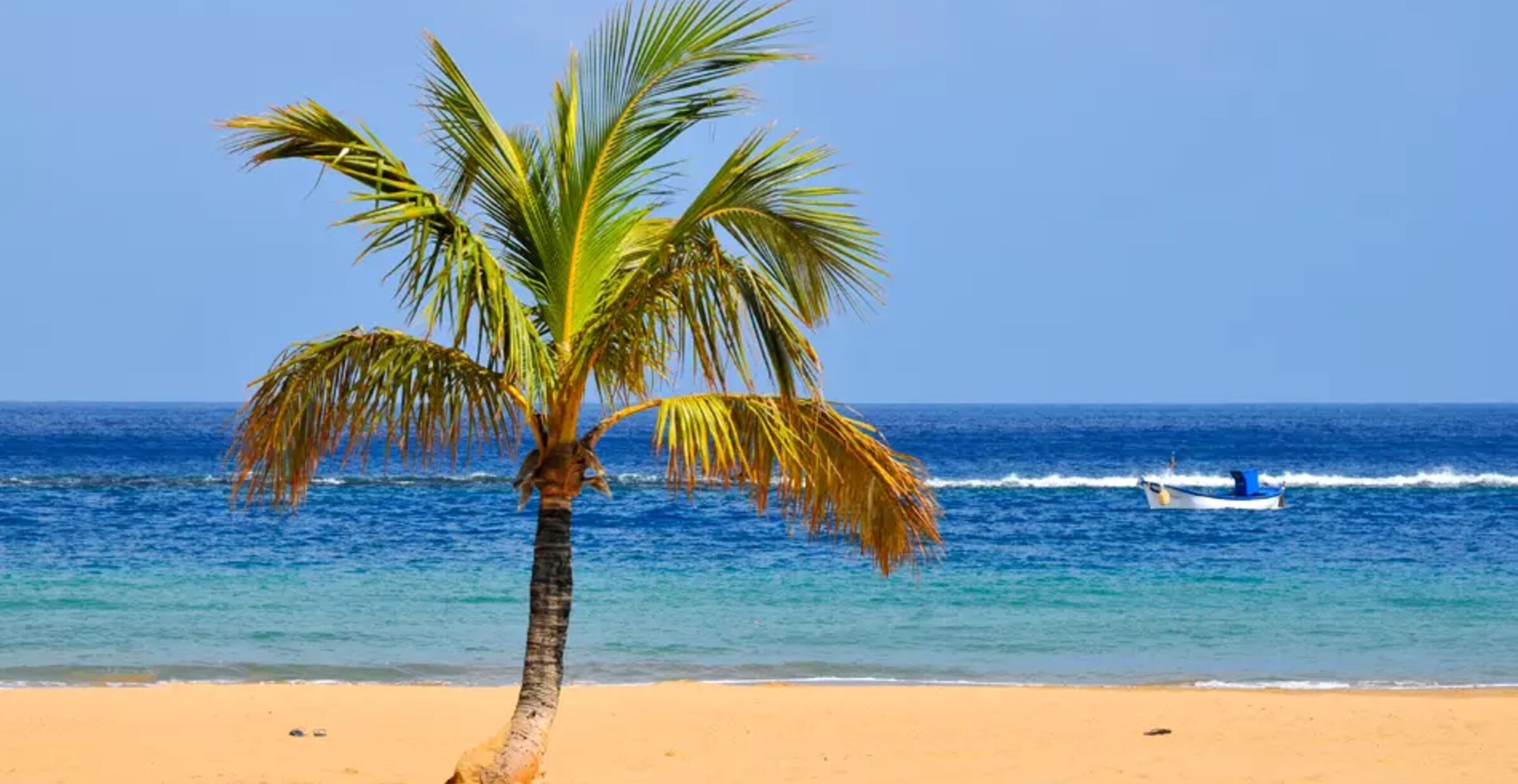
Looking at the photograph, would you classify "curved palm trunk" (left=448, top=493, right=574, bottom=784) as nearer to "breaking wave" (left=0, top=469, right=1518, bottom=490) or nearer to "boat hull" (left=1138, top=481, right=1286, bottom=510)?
"boat hull" (left=1138, top=481, right=1286, bottom=510)

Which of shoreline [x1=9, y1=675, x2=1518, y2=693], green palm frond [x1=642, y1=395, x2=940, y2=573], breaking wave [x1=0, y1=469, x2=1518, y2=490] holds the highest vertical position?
green palm frond [x1=642, y1=395, x2=940, y2=573]

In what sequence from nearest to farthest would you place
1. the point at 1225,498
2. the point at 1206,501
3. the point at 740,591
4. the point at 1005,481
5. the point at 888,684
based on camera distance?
1. the point at 888,684
2. the point at 740,591
3. the point at 1206,501
4. the point at 1225,498
5. the point at 1005,481

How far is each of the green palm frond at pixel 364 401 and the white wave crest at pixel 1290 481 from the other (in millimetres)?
41435

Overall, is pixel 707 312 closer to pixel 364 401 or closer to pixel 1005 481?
pixel 364 401

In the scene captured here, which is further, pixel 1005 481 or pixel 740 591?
pixel 1005 481

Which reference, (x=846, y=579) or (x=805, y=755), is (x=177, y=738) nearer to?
(x=805, y=755)

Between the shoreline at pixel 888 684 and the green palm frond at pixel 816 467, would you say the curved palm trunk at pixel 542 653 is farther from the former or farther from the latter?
the shoreline at pixel 888 684

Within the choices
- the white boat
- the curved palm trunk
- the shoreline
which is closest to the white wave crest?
the white boat

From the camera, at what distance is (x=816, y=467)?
8.18 m

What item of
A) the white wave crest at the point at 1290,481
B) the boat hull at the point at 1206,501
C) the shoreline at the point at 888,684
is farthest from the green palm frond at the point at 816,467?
the white wave crest at the point at 1290,481

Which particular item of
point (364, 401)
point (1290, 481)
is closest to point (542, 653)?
point (364, 401)

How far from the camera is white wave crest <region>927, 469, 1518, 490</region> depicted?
50750 millimetres

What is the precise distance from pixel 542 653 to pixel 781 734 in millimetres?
4233

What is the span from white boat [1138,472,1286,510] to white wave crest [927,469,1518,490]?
902 cm
